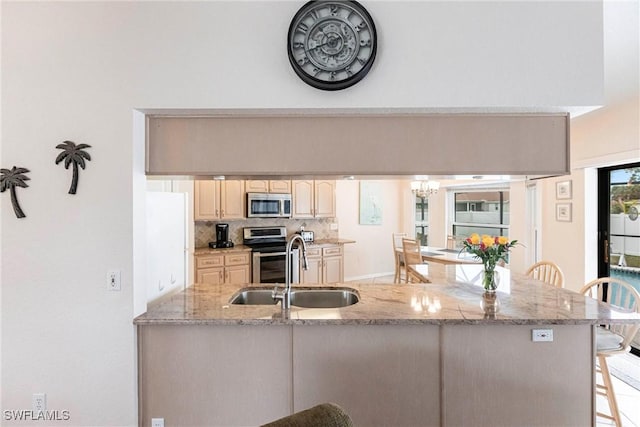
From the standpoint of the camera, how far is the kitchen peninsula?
1799 millimetres

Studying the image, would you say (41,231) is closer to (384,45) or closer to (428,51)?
(384,45)

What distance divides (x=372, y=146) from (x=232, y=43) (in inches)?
36.3

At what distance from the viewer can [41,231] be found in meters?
1.84

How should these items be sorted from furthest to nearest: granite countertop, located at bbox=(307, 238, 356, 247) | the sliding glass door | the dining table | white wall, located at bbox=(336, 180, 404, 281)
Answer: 1. white wall, located at bbox=(336, 180, 404, 281)
2. granite countertop, located at bbox=(307, 238, 356, 247)
3. the dining table
4. the sliding glass door

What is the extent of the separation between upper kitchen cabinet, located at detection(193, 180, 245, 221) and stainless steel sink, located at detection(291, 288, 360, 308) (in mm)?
2762

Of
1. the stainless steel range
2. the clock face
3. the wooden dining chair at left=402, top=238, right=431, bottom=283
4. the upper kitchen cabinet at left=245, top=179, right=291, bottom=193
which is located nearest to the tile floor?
the wooden dining chair at left=402, top=238, right=431, bottom=283

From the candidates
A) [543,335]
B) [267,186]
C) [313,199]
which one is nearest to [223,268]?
[267,186]

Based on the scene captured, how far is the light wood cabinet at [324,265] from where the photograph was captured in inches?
224

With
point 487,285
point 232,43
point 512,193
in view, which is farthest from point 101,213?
point 512,193

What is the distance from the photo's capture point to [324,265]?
231 inches

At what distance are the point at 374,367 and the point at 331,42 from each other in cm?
170

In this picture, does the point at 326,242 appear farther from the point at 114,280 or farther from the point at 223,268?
the point at 114,280

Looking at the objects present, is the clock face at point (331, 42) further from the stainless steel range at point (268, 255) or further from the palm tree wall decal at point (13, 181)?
the stainless steel range at point (268, 255)

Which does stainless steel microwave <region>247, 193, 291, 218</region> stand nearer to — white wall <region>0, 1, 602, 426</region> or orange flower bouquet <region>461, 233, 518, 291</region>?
white wall <region>0, 1, 602, 426</region>
